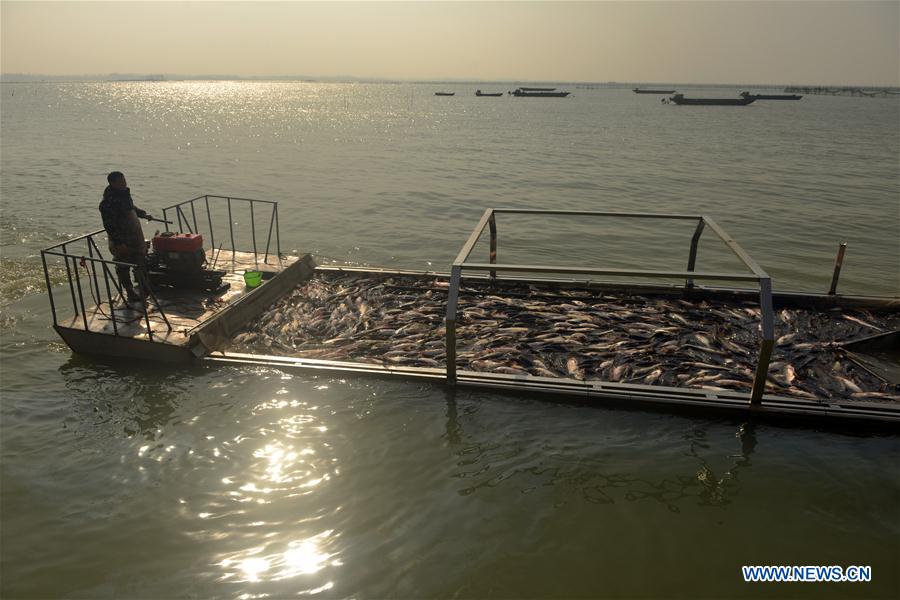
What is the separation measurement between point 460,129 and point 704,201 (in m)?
45.0

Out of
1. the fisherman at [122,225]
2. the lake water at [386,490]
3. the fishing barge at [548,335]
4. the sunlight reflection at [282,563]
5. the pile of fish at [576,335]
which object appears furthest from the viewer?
the fisherman at [122,225]

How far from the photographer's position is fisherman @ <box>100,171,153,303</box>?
995 cm

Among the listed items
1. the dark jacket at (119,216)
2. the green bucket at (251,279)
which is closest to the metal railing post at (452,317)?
the green bucket at (251,279)

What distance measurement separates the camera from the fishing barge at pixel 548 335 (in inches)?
329

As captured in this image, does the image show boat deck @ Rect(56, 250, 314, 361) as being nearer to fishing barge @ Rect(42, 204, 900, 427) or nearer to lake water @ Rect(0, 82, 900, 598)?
fishing barge @ Rect(42, 204, 900, 427)

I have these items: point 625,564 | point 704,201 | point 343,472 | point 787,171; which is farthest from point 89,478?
point 787,171

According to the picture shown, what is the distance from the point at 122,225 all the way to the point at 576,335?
817cm

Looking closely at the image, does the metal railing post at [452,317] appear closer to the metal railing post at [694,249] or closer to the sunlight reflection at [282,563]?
the sunlight reflection at [282,563]

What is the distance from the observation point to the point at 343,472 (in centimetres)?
744

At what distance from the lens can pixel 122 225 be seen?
1017 centimetres

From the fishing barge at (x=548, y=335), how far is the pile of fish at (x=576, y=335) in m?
0.03

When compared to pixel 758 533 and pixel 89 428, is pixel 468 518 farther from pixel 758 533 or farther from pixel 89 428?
pixel 89 428

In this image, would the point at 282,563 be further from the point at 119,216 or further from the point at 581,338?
the point at 119,216

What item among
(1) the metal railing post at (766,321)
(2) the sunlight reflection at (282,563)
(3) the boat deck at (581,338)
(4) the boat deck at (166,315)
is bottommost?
(2) the sunlight reflection at (282,563)
